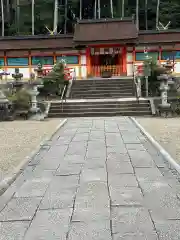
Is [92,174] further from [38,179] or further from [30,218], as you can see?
[30,218]

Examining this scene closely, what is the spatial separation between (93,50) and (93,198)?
22.2 meters

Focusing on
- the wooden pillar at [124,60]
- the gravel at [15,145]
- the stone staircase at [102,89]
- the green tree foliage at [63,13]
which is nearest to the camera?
the gravel at [15,145]

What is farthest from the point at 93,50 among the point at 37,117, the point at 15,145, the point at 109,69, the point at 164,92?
the point at 15,145

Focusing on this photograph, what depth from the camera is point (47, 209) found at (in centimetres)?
392

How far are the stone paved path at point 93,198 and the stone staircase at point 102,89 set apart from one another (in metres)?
11.8

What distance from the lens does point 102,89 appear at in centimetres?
2002

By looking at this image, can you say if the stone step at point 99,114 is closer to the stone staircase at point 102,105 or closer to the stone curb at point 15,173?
the stone staircase at point 102,105

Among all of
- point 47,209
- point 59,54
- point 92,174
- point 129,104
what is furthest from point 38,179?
point 59,54

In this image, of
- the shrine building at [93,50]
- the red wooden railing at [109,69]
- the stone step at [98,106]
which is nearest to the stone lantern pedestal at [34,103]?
the stone step at [98,106]

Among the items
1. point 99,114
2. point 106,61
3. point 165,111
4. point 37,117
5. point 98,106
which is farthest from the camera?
point 106,61

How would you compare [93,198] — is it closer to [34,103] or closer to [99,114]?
[99,114]

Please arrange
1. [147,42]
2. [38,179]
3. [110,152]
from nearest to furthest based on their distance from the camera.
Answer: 1. [38,179]
2. [110,152]
3. [147,42]

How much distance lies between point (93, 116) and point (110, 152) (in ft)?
27.0

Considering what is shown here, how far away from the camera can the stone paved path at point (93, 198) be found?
3.32 m
